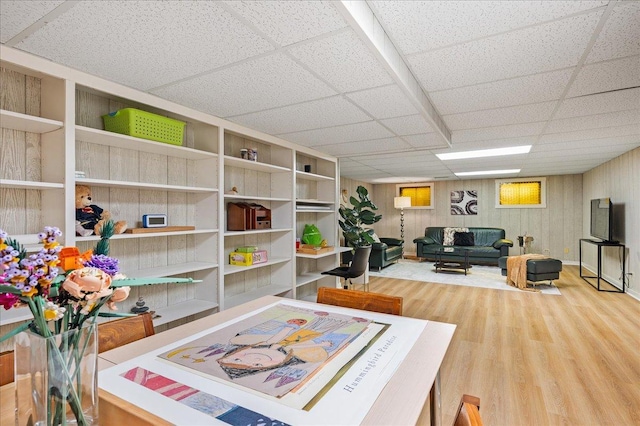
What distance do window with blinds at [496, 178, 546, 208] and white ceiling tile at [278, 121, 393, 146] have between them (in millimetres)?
6140

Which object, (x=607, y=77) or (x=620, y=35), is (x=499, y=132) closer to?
(x=607, y=77)

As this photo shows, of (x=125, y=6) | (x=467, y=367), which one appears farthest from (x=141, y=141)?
(x=467, y=367)

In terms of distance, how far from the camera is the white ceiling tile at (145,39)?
4.38ft

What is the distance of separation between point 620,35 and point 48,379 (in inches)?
100

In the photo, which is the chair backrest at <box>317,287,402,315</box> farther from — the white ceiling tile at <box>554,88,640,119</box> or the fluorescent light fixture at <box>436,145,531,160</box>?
the fluorescent light fixture at <box>436,145,531,160</box>

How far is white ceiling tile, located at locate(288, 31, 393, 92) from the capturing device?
1569 millimetres

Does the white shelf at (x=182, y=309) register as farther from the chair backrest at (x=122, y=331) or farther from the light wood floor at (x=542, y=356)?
the light wood floor at (x=542, y=356)

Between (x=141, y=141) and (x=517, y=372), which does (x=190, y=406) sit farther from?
(x=517, y=372)

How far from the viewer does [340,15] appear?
134 centimetres

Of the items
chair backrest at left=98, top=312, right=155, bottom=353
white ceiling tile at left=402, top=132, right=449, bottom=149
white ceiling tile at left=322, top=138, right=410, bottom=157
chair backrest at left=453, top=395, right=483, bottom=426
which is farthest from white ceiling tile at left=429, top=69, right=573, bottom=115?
chair backrest at left=98, top=312, right=155, bottom=353

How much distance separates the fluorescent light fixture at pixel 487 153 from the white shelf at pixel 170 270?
3.65 m

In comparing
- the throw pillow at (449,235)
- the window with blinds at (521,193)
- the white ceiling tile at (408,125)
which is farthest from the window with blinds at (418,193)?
the white ceiling tile at (408,125)

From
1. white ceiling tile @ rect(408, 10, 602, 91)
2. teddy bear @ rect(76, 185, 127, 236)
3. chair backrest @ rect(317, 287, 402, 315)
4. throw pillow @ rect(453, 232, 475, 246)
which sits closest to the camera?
white ceiling tile @ rect(408, 10, 602, 91)

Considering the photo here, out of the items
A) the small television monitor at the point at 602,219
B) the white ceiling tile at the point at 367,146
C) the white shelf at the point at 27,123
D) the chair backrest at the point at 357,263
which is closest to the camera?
the white shelf at the point at 27,123
